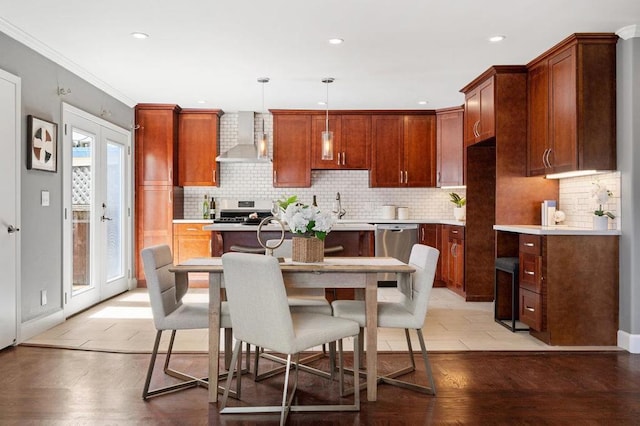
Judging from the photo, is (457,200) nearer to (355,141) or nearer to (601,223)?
(355,141)

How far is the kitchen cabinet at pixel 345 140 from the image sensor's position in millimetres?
7340

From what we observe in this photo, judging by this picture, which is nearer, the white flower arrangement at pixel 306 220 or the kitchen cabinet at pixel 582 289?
the white flower arrangement at pixel 306 220

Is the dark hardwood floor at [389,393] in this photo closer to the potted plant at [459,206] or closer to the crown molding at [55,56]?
the crown molding at [55,56]

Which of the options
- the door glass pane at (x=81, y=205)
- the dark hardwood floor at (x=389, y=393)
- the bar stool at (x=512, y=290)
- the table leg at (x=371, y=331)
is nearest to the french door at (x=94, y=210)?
the door glass pane at (x=81, y=205)

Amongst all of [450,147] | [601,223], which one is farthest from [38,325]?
[450,147]

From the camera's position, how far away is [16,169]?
4094mm

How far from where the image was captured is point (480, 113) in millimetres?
5574

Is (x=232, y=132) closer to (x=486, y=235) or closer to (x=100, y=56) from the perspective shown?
(x=100, y=56)

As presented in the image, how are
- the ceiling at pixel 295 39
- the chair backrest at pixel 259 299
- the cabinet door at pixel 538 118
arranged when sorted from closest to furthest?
the chair backrest at pixel 259 299 → the ceiling at pixel 295 39 → the cabinet door at pixel 538 118

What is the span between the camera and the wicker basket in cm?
304

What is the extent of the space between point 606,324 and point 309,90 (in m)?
3.88

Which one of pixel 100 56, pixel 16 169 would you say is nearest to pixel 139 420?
pixel 16 169

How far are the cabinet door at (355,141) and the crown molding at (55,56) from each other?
2.92 meters

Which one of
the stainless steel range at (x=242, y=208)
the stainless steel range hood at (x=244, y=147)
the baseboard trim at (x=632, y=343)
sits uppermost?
the stainless steel range hood at (x=244, y=147)
